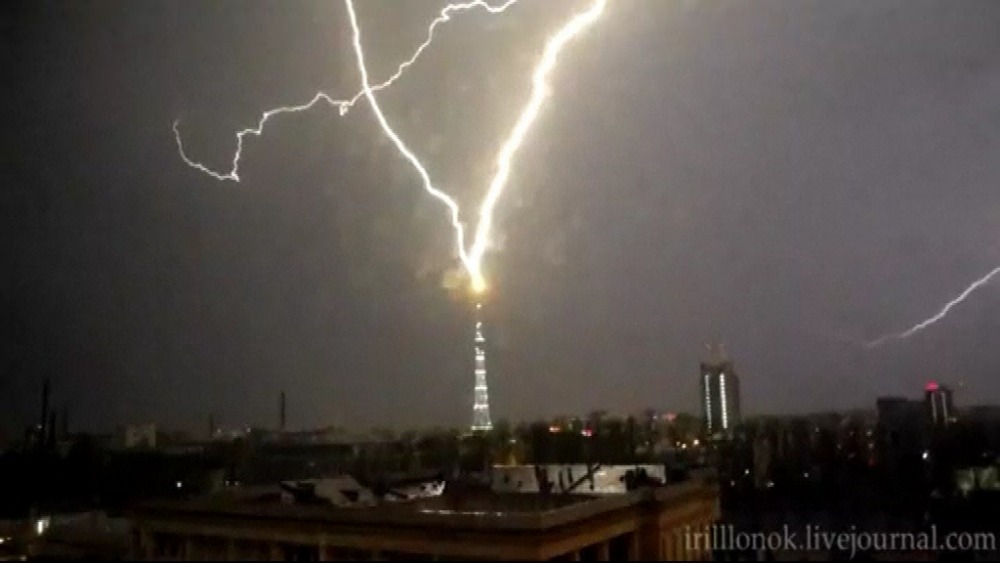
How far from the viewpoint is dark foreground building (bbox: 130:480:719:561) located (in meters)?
12.6

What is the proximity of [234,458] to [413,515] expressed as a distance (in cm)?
5449

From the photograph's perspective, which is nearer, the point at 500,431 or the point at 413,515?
the point at 413,515

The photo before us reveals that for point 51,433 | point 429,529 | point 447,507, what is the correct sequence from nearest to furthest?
point 429,529
point 447,507
point 51,433

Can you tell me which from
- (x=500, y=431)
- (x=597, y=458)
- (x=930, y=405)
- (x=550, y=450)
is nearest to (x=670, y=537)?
(x=597, y=458)

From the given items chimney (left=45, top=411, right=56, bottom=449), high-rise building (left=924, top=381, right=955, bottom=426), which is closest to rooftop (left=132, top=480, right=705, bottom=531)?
high-rise building (left=924, top=381, right=955, bottom=426)

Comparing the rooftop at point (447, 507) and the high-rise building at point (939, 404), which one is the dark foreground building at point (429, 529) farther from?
the high-rise building at point (939, 404)

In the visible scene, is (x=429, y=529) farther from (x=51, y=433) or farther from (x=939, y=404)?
(x=51, y=433)

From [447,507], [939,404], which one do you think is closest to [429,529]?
[447,507]

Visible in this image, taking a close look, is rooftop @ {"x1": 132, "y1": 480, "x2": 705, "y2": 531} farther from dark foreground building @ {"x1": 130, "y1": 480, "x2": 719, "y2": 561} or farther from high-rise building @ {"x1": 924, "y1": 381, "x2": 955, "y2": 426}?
high-rise building @ {"x1": 924, "y1": 381, "x2": 955, "y2": 426}

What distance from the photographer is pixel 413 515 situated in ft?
43.3

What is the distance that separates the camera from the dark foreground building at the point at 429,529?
41.3 feet

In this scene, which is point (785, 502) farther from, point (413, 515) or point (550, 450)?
point (413, 515)

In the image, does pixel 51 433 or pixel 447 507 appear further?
pixel 51 433

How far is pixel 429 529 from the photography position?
12984 millimetres
